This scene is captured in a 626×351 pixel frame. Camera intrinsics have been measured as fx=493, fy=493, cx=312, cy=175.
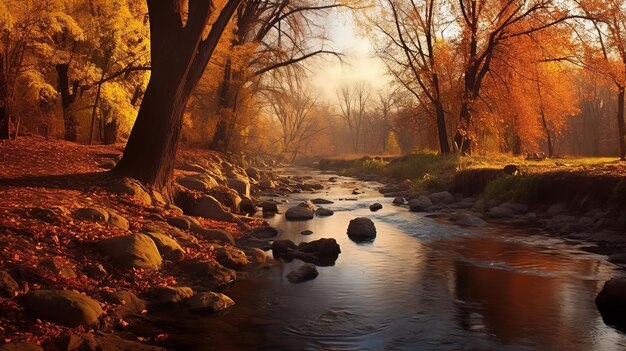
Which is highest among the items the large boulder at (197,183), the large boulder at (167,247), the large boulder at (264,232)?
the large boulder at (197,183)

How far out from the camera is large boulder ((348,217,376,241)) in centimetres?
1155

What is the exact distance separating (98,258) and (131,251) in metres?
0.42

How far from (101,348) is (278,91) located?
2320cm

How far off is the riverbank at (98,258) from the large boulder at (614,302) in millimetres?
4696

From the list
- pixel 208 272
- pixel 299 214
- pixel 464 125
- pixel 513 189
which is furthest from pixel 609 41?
pixel 208 272

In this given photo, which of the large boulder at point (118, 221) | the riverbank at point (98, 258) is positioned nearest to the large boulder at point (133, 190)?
the riverbank at point (98, 258)

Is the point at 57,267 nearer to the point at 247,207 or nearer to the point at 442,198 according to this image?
the point at 247,207

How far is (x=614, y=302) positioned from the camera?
609cm

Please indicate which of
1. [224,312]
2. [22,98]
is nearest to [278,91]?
[22,98]

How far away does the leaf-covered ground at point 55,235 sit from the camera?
15.9 feet

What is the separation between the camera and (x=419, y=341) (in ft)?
17.6

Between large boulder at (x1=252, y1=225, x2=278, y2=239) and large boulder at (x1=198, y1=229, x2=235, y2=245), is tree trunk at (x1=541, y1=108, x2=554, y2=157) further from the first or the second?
large boulder at (x1=198, y1=229, x2=235, y2=245)

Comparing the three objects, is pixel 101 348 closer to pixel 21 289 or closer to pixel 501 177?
pixel 21 289

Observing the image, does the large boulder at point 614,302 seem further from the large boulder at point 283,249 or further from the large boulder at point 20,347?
the large boulder at point 20,347
